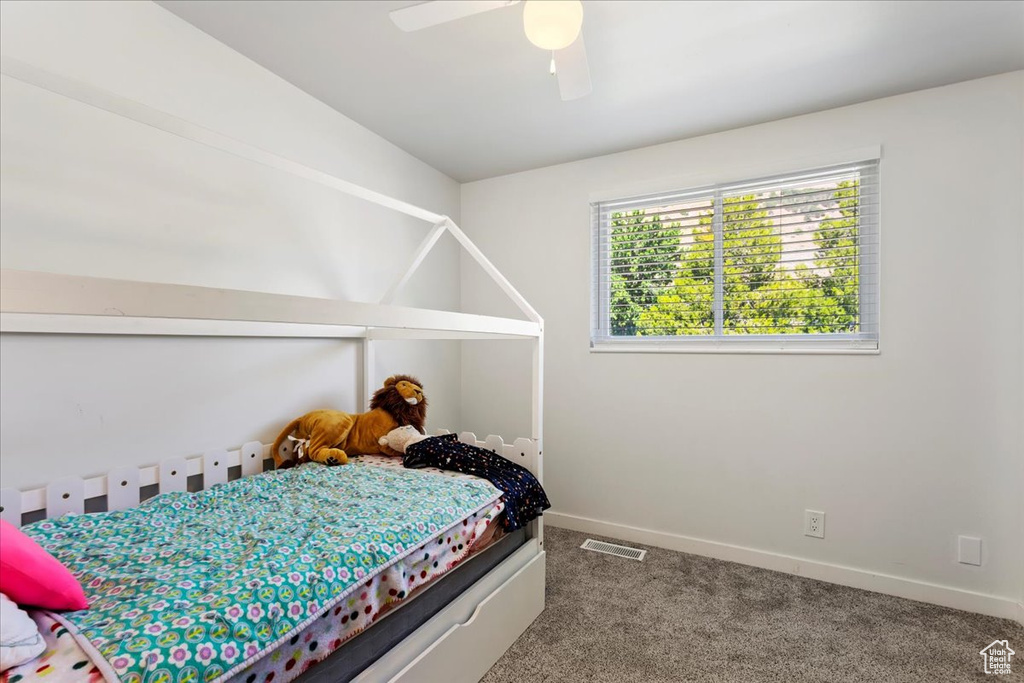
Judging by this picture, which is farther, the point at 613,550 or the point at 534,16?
the point at 613,550

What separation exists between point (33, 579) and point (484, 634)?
4.01 ft

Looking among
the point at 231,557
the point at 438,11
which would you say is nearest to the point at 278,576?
the point at 231,557

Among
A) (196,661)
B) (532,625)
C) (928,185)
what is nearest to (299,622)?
(196,661)

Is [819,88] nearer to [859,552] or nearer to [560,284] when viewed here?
[560,284]

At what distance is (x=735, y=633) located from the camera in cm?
192

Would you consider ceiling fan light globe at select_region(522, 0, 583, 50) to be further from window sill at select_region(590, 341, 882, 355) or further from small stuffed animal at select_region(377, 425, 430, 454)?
window sill at select_region(590, 341, 882, 355)

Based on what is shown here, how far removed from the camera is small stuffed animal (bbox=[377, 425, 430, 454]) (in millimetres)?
2205

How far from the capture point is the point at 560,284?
307 centimetres

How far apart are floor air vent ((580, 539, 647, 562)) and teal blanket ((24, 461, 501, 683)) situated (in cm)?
116

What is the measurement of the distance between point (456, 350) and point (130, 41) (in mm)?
2251

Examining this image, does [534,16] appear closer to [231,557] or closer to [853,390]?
[231,557]

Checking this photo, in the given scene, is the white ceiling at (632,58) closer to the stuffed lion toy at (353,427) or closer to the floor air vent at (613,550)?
the stuffed lion toy at (353,427)

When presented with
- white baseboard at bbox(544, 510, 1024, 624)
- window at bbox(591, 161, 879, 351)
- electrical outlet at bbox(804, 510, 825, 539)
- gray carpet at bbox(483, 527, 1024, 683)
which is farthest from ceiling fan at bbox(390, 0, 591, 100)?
white baseboard at bbox(544, 510, 1024, 624)

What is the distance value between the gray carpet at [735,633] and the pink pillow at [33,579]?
1.23 meters
